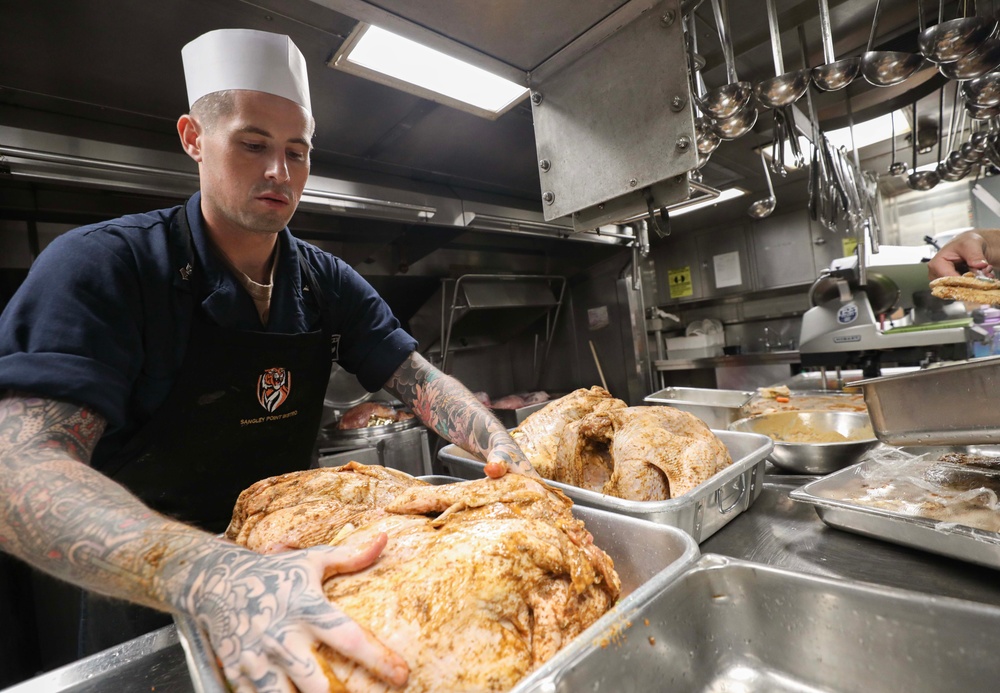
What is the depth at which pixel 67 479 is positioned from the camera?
82cm

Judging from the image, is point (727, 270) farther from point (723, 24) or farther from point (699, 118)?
point (723, 24)

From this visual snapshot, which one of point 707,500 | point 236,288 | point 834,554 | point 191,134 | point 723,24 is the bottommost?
point 834,554

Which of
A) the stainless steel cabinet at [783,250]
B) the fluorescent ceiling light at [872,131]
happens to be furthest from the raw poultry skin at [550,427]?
the stainless steel cabinet at [783,250]

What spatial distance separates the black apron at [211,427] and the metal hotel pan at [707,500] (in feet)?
2.38

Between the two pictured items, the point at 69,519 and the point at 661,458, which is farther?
the point at 661,458

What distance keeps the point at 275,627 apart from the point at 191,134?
5.23 feet

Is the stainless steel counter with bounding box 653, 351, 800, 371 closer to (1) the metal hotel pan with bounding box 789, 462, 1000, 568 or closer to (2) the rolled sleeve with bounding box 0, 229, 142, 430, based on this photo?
(1) the metal hotel pan with bounding box 789, 462, 1000, 568

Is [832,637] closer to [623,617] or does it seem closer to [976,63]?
[623,617]

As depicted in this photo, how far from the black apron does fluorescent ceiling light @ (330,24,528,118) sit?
110 centimetres

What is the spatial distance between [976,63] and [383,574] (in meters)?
3.17

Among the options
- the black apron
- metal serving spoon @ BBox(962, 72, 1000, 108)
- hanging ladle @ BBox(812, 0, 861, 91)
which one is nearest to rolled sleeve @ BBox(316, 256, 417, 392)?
the black apron

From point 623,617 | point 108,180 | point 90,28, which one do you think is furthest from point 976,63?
point 108,180

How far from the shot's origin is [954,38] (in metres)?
1.92

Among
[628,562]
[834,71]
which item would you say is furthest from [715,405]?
[834,71]
